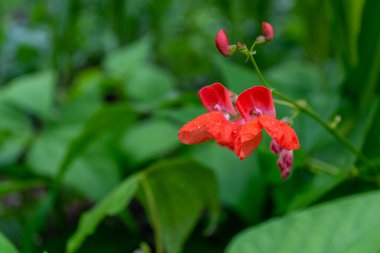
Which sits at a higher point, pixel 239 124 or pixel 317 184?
pixel 239 124

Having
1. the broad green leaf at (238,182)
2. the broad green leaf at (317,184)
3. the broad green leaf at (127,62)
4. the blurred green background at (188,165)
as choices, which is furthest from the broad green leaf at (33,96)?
the broad green leaf at (317,184)

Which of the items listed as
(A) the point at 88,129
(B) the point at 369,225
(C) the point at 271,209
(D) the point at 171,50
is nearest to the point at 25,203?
(A) the point at 88,129

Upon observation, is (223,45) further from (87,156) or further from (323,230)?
(87,156)

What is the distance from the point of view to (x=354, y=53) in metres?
0.89

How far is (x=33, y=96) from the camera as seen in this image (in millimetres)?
1070

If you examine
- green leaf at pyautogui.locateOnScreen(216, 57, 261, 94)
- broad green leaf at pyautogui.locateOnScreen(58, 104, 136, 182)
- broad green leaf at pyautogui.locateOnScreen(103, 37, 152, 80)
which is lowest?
broad green leaf at pyautogui.locateOnScreen(103, 37, 152, 80)

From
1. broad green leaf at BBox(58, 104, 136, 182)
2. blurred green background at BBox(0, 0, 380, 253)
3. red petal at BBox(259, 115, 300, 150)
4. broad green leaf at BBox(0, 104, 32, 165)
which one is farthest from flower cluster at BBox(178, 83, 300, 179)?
broad green leaf at BBox(0, 104, 32, 165)

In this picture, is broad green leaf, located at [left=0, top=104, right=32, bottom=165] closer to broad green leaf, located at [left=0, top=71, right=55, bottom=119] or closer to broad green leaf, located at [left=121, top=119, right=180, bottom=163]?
broad green leaf, located at [left=0, top=71, right=55, bottom=119]

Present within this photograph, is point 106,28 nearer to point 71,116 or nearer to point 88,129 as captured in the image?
point 71,116

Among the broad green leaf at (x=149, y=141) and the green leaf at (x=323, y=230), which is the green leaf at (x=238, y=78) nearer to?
the broad green leaf at (x=149, y=141)

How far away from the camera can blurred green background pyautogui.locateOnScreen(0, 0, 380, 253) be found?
628 millimetres

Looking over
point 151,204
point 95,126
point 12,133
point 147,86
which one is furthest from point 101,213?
point 147,86

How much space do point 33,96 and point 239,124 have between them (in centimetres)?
68

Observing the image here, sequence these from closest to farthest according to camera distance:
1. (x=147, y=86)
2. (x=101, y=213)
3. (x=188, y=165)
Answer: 1. (x=101, y=213)
2. (x=188, y=165)
3. (x=147, y=86)
